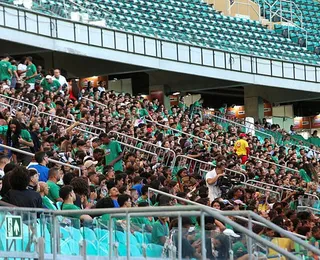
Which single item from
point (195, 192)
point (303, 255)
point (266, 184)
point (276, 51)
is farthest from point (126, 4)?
point (303, 255)

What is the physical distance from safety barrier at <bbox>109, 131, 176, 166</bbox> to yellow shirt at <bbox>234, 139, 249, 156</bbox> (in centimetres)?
469

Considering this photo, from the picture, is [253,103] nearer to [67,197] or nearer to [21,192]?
[67,197]

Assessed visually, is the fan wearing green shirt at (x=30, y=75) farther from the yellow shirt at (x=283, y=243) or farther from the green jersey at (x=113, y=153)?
the yellow shirt at (x=283, y=243)

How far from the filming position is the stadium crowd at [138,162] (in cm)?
1162

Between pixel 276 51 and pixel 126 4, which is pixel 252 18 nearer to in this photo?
pixel 276 51

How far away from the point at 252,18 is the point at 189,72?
8649 mm

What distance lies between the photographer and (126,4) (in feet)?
123

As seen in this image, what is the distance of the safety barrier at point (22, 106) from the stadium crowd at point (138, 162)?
4 centimetres

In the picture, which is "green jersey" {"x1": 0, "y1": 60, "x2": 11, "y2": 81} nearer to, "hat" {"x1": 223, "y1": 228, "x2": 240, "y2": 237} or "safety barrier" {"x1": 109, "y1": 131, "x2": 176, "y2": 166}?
"safety barrier" {"x1": 109, "y1": 131, "x2": 176, "y2": 166}

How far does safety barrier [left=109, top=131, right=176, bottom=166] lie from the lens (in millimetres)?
23188

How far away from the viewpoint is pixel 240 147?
28141 millimetres

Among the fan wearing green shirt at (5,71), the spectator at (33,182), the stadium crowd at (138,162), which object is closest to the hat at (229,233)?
the stadium crowd at (138,162)

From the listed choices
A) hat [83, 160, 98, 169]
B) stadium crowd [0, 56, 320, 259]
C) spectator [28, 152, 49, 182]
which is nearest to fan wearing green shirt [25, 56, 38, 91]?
stadium crowd [0, 56, 320, 259]

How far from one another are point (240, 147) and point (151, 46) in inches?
293
